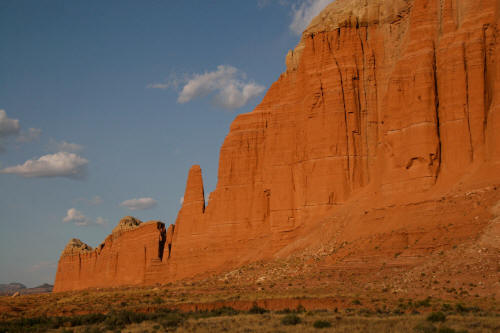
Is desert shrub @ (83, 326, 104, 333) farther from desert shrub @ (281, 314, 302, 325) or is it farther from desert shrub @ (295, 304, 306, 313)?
desert shrub @ (295, 304, 306, 313)

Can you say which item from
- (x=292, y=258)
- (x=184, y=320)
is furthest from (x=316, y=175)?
(x=184, y=320)

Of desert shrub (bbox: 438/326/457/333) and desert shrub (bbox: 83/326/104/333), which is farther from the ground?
desert shrub (bbox: 438/326/457/333)

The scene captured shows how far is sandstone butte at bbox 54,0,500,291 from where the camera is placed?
3653 centimetres

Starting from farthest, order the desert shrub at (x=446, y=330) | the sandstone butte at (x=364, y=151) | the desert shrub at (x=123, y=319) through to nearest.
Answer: the sandstone butte at (x=364, y=151), the desert shrub at (x=123, y=319), the desert shrub at (x=446, y=330)

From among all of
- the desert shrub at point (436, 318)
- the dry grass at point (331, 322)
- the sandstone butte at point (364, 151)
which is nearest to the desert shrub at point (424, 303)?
the dry grass at point (331, 322)

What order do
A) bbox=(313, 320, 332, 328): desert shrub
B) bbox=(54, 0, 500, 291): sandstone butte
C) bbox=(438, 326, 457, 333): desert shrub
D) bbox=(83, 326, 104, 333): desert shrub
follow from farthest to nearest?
bbox=(54, 0, 500, 291): sandstone butte
bbox=(83, 326, 104, 333): desert shrub
bbox=(313, 320, 332, 328): desert shrub
bbox=(438, 326, 457, 333): desert shrub

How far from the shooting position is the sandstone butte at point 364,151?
36.5 meters

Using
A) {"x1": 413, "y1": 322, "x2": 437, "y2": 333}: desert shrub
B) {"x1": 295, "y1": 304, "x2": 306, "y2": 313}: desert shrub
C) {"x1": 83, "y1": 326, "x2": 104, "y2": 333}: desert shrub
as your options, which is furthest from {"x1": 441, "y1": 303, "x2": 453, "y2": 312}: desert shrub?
{"x1": 83, "y1": 326, "x2": 104, "y2": 333}: desert shrub

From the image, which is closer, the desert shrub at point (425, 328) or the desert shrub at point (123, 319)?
the desert shrub at point (425, 328)

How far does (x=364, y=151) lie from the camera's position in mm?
47781

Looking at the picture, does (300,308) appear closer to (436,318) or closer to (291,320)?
(291,320)

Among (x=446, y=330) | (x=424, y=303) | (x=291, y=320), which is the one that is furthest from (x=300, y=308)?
(x=446, y=330)

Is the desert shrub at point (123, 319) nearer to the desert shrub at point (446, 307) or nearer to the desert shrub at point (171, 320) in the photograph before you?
the desert shrub at point (171, 320)

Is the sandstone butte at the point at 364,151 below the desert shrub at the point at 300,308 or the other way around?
the other way around
